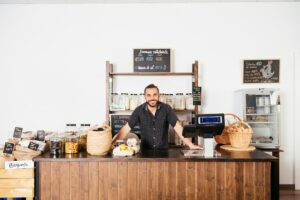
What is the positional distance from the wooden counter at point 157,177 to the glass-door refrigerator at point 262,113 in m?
1.80

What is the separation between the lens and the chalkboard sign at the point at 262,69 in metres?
4.18

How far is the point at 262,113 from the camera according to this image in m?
3.98

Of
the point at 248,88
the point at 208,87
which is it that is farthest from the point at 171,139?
the point at 248,88

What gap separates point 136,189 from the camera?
2.23 metres

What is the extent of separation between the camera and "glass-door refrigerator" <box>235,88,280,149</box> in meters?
3.88

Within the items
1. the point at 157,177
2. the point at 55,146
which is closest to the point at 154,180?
the point at 157,177

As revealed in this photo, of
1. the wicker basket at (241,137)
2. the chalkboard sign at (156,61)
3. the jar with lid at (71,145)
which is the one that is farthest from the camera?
the chalkboard sign at (156,61)

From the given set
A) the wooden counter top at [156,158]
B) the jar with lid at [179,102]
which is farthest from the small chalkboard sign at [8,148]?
the jar with lid at [179,102]

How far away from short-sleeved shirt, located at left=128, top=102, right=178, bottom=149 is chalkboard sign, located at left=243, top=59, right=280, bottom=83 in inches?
75.4

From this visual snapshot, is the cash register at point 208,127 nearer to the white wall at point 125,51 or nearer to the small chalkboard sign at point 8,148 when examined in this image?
the small chalkboard sign at point 8,148

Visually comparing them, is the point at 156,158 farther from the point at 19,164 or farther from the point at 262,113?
the point at 262,113

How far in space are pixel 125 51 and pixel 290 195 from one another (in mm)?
3526

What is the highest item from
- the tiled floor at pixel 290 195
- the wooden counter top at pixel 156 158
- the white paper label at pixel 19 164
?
the wooden counter top at pixel 156 158

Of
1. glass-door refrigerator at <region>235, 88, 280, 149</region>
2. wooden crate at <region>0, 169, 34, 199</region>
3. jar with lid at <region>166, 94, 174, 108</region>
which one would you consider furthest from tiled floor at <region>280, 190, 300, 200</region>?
wooden crate at <region>0, 169, 34, 199</region>
